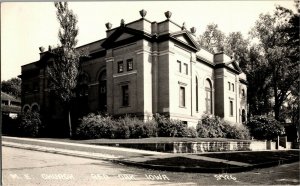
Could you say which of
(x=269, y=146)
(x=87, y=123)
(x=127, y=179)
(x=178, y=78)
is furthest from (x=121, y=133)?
(x=269, y=146)

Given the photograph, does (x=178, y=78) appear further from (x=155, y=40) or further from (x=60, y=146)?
(x=60, y=146)

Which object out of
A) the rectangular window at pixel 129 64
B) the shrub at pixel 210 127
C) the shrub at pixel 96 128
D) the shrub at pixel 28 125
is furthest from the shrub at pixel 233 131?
the shrub at pixel 28 125

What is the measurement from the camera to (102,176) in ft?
35.8

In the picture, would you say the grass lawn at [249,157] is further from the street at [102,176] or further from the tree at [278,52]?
the tree at [278,52]

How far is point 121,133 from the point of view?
2366 cm

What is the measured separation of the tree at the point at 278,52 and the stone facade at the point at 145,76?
567 centimetres

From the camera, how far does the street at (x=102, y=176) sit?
410 inches

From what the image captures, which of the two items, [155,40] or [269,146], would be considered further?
[269,146]

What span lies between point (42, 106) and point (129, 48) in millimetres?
11943

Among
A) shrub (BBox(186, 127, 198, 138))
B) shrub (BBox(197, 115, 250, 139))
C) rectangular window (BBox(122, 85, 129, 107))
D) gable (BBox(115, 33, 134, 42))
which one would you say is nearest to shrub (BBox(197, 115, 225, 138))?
shrub (BBox(197, 115, 250, 139))

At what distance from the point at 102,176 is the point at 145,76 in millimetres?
16165

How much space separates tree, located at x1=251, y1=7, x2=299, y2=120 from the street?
450cm

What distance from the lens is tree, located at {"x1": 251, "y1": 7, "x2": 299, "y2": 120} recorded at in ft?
41.2

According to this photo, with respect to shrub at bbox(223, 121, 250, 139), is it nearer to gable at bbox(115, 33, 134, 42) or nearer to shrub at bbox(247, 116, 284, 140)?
shrub at bbox(247, 116, 284, 140)
